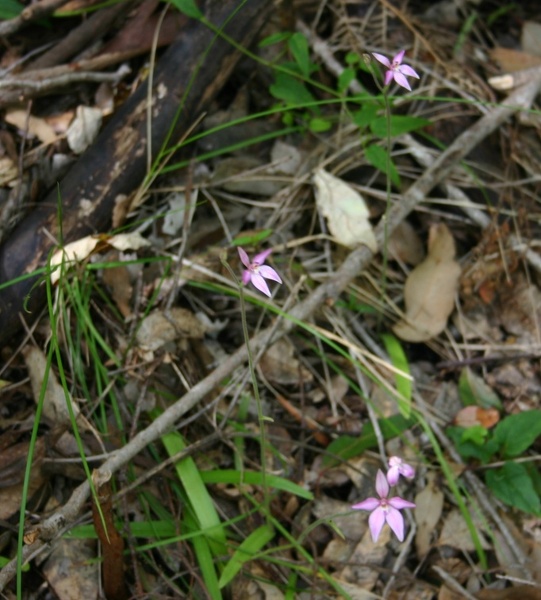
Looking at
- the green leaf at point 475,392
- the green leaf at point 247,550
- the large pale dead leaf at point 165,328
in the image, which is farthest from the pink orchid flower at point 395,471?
the large pale dead leaf at point 165,328

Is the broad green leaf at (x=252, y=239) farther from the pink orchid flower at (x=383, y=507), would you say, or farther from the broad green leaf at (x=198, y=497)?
the pink orchid flower at (x=383, y=507)

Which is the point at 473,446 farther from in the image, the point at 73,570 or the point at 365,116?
the point at 73,570

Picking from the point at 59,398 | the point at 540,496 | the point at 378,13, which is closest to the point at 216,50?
the point at 378,13

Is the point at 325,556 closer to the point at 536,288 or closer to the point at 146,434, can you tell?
the point at 146,434

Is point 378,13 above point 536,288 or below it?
above

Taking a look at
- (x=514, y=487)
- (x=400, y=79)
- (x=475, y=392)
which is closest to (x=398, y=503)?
(x=514, y=487)

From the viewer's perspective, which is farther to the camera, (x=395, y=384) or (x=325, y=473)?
(x=395, y=384)
